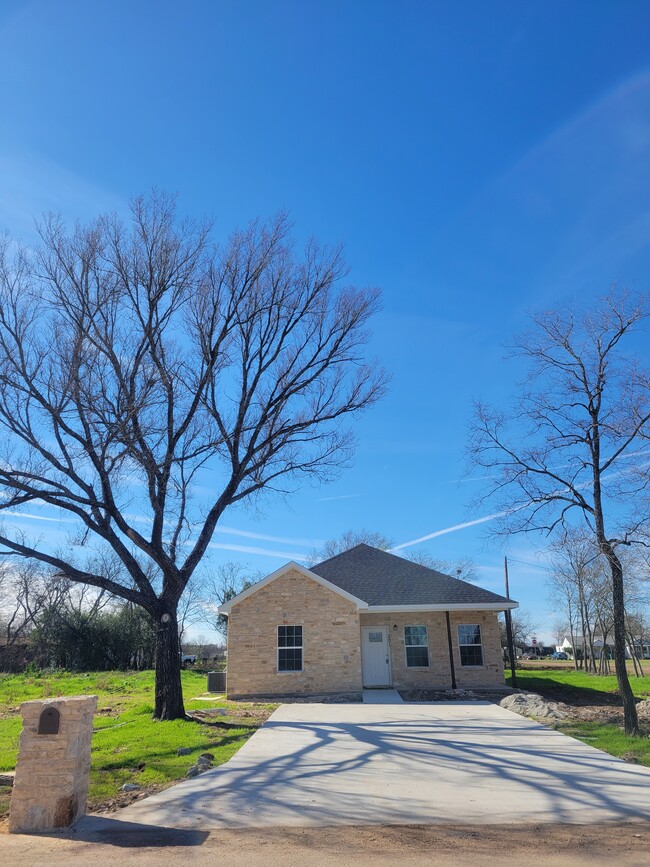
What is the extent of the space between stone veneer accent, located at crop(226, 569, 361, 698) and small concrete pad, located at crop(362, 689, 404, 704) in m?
0.69

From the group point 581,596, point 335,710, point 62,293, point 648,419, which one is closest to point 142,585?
point 335,710

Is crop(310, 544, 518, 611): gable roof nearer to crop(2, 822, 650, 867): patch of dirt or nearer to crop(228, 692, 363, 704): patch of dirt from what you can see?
crop(228, 692, 363, 704): patch of dirt

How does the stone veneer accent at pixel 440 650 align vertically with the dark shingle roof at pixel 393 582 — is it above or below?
below

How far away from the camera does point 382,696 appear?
18.5 m

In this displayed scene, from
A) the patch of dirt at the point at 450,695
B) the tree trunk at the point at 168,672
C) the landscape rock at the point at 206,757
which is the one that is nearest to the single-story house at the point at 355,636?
the patch of dirt at the point at 450,695

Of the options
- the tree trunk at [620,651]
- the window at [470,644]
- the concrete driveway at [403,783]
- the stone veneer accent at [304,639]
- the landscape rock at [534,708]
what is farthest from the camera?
the window at [470,644]

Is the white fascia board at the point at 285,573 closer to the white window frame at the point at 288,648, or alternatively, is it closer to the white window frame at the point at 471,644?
the white window frame at the point at 288,648

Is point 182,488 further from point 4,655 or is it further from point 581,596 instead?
point 581,596

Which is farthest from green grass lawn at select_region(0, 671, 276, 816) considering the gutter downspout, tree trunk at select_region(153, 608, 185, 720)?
the gutter downspout

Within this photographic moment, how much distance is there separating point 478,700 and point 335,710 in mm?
4707

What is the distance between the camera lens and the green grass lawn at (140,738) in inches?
340

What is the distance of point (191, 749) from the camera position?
1048 cm

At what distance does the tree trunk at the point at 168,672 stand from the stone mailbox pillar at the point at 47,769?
764 centimetres

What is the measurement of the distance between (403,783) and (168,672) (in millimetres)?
7402
